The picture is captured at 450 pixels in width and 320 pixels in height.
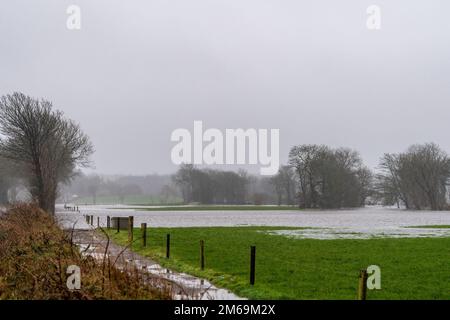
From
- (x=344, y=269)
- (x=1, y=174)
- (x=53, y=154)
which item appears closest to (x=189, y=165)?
(x=1, y=174)

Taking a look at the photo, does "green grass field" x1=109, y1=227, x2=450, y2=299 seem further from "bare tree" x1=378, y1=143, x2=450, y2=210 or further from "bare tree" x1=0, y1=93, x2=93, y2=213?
"bare tree" x1=378, y1=143, x2=450, y2=210

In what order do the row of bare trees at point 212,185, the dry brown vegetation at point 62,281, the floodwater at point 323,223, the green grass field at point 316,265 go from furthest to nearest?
the row of bare trees at point 212,185 < the floodwater at point 323,223 < the green grass field at point 316,265 < the dry brown vegetation at point 62,281

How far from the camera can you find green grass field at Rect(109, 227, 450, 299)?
1587 centimetres

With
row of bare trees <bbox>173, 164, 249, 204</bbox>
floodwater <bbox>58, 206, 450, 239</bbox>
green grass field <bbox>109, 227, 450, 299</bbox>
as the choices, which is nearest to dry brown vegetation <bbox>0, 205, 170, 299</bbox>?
floodwater <bbox>58, 206, 450, 239</bbox>

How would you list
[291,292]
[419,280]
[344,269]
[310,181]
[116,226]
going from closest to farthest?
1. [291,292]
2. [419,280]
3. [344,269]
4. [116,226]
5. [310,181]

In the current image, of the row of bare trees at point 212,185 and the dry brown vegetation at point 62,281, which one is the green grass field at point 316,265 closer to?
the dry brown vegetation at point 62,281

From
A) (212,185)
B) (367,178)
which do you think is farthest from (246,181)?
A: (367,178)

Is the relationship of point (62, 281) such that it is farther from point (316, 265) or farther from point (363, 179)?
point (363, 179)

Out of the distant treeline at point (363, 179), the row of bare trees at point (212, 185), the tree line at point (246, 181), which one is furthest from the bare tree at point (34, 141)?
the row of bare trees at point (212, 185)

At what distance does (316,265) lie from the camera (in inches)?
850

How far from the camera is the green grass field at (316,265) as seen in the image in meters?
15.9

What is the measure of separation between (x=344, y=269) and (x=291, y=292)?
5.62m
